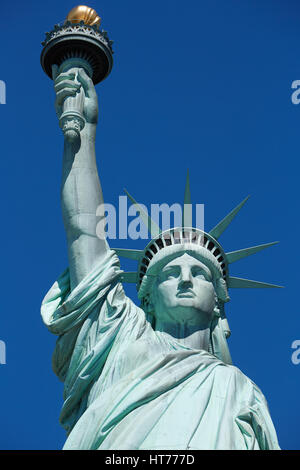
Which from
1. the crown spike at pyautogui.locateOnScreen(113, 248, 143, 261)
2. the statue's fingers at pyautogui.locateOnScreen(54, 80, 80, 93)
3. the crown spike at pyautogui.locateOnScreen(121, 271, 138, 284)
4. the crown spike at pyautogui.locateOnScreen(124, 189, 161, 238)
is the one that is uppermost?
the statue's fingers at pyautogui.locateOnScreen(54, 80, 80, 93)

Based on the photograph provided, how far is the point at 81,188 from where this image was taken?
12.8 meters

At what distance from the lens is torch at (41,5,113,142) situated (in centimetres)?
1350

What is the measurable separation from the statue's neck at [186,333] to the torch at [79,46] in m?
3.05

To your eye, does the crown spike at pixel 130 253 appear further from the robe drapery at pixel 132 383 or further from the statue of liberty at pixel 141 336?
the robe drapery at pixel 132 383

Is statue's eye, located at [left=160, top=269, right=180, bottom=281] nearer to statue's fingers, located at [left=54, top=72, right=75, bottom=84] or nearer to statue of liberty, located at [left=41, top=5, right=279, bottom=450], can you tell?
statue of liberty, located at [left=41, top=5, right=279, bottom=450]

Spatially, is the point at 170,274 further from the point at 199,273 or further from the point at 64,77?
the point at 64,77

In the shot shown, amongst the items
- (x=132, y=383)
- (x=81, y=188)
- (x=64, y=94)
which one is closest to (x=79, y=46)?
(x=64, y=94)

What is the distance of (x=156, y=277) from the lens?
1374 centimetres

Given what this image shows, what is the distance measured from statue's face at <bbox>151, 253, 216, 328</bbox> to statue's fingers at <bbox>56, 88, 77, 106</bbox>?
2504 millimetres

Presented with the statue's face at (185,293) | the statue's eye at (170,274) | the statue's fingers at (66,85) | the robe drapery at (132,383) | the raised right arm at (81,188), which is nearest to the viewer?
the robe drapery at (132,383)

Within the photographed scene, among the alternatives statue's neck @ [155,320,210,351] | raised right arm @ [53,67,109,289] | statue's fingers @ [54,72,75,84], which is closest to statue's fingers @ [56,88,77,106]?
raised right arm @ [53,67,109,289]

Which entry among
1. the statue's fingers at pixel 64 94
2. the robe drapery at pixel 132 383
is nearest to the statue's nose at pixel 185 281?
the robe drapery at pixel 132 383

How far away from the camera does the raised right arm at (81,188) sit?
1255cm

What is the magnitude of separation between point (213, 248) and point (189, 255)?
21.6 inches
